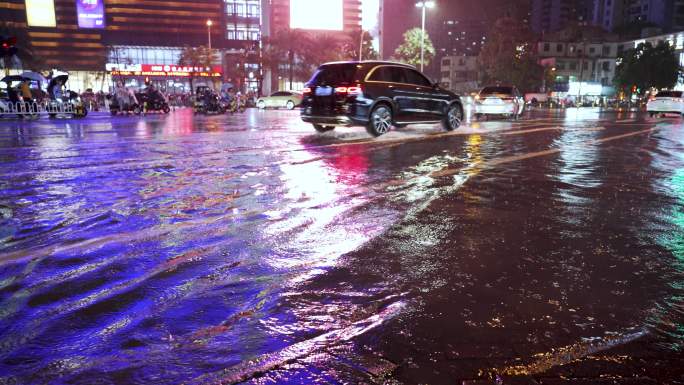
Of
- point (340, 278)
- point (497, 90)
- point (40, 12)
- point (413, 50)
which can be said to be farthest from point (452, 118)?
point (40, 12)

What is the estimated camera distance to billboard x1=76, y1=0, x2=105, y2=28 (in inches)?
3489

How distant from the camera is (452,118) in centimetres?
1591

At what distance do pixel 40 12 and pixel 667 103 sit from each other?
103 metres

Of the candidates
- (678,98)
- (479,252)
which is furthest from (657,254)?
(678,98)

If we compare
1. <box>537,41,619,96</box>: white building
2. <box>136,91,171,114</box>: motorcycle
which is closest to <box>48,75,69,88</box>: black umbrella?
<box>136,91,171,114</box>: motorcycle

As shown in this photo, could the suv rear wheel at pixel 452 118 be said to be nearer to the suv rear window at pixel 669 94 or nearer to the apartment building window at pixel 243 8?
the suv rear window at pixel 669 94

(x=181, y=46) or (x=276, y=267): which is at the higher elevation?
(x=181, y=46)

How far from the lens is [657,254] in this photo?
416cm

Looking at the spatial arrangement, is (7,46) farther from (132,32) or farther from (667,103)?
(132,32)

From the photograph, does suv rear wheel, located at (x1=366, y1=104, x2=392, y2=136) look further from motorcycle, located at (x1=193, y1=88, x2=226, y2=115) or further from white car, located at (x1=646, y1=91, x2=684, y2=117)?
white car, located at (x1=646, y1=91, x2=684, y2=117)

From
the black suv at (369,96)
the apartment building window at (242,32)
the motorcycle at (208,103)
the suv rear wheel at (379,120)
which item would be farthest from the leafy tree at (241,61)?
Answer: the suv rear wheel at (379,120)

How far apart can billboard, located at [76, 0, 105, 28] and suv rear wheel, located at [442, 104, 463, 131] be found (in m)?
89.1

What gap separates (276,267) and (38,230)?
95.8 inches

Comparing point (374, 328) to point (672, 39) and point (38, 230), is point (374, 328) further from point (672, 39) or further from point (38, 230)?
point (672, 39)
